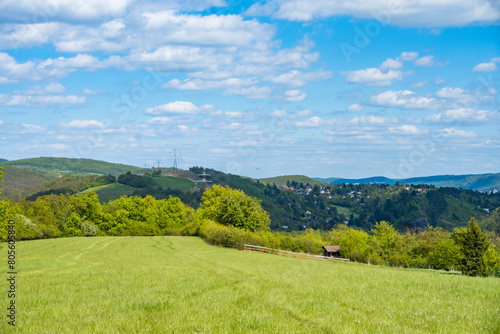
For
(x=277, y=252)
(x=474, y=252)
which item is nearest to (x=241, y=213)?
(x=277, y=252)

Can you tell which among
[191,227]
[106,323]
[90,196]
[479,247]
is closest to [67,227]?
[90,196]

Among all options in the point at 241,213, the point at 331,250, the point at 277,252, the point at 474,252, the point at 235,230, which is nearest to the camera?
the point at 474,252

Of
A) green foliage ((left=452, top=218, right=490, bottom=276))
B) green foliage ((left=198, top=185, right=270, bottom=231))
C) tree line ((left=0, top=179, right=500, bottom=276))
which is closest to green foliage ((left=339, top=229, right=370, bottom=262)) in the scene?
tree line ((left=0, top=179, right=500, bottom=276))

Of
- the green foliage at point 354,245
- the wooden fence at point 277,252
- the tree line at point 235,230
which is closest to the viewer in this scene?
the wooden fence at point 277,252

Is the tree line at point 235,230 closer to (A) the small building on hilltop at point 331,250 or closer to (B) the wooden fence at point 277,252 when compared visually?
(A) the small building on hilltop at point 331,250

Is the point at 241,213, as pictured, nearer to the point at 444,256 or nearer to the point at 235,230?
the point at 235,230

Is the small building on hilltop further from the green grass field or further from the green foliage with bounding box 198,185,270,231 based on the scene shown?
the green grass field

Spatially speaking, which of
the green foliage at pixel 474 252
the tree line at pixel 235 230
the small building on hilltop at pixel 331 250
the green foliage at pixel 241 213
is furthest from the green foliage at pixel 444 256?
the green foliage at pixel 241 213

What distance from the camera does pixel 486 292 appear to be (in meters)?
17.0

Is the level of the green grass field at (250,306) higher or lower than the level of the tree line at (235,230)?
higher

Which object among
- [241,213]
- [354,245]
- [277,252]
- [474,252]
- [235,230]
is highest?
[241,213]

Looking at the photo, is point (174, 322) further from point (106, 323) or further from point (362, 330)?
point (362, 330)

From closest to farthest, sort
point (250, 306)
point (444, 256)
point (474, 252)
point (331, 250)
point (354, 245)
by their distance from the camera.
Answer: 1. point (250, 306)
2. point (474, 252)
3. point (444, 256)
4. point (331, 250)
5. point (354, 245)

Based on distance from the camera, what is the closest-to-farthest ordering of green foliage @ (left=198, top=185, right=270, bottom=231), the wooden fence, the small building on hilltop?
the wooden fence < the small building on hilltop < green foliage @ (left=198, top=185, right=270, bottom=231)
